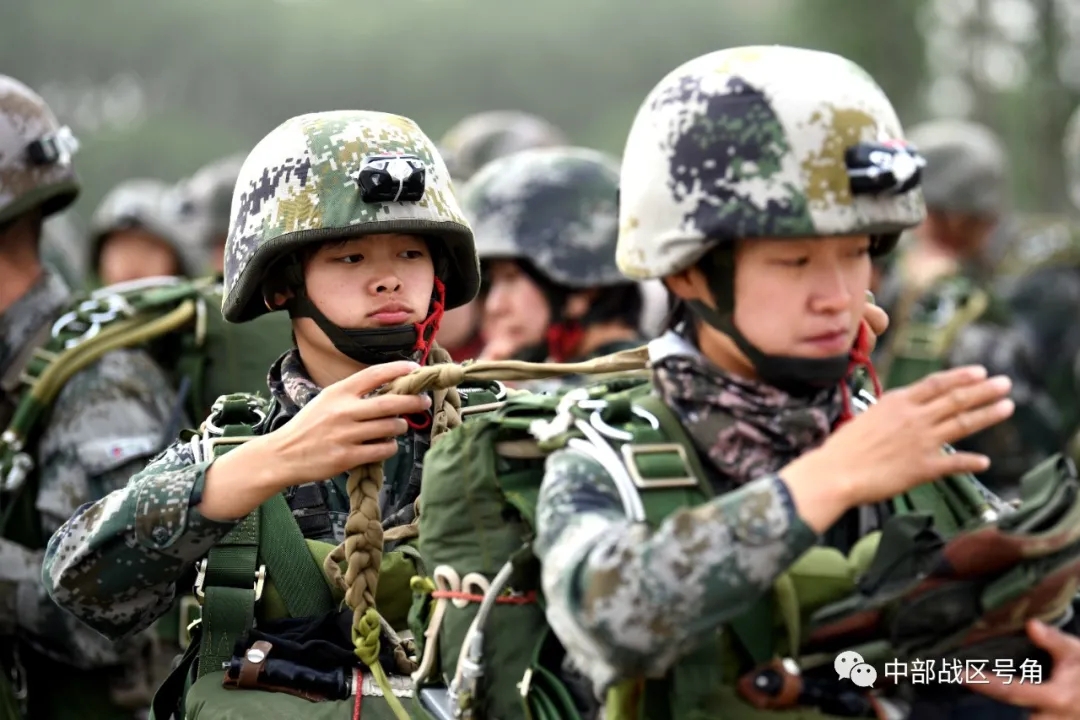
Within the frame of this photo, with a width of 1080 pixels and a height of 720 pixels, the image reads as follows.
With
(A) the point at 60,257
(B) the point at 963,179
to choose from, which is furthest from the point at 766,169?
(B) the point at 963,179

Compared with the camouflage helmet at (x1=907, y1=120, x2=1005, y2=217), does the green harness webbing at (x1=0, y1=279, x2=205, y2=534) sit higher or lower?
higher

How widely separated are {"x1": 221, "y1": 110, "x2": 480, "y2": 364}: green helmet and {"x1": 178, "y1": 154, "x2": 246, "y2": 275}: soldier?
646 centimetres

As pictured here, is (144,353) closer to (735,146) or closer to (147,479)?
(147,479)

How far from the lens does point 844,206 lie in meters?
3.50

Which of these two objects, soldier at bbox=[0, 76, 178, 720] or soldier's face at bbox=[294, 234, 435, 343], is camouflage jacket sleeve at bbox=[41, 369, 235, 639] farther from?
soldier at bbox=[0, 76, 178, 720]

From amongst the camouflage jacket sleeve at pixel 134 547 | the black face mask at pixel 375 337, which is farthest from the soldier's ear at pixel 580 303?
the camouflage jacket sleeve at pixel 134 547

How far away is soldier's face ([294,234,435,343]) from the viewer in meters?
4.71

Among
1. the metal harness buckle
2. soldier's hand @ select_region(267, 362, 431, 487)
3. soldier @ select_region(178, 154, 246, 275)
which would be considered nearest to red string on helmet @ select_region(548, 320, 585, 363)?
soldier's hand @ select_region(267, 362, 431, 487)

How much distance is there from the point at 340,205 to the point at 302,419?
78cm

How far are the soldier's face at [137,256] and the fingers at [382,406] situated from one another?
7198 mm

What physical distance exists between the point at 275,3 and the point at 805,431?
41423 mm

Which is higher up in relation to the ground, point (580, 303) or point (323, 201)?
point (323, 201)

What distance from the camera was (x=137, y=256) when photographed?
1109 cm

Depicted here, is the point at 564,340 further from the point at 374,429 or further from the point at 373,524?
the point at 374,429
